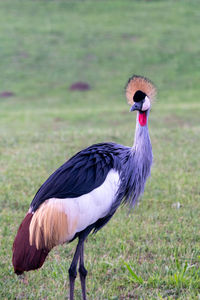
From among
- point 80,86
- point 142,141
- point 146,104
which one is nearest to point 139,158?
point 142,141

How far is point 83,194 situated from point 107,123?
30.9 ft

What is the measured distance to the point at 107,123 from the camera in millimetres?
12484

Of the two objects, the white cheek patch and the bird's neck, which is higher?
the white cheek patch

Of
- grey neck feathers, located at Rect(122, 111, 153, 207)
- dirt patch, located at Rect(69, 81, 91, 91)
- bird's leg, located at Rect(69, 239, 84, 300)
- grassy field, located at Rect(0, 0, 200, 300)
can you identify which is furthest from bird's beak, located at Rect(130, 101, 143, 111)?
dirt patch, located at Rect(69, 81, 91, 91)

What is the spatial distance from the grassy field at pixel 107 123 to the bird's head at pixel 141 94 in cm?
89

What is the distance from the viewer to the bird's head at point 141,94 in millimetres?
3465

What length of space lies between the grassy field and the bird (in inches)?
17.8

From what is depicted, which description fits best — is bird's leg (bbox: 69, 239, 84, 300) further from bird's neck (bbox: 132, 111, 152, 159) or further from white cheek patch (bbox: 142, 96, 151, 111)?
white cheek patch (bbox: 142, 96, 151, 111)

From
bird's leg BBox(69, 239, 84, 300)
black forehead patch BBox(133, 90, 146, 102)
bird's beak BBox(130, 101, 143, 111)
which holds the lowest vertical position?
bird's leg BBox(69, 239, 84, 300)

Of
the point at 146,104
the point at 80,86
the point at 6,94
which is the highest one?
the point at 80,86

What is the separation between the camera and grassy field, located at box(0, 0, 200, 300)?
3.77 m

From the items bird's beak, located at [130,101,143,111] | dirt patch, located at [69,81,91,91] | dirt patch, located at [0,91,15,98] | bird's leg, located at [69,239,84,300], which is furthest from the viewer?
dirt patch, located at [69,81,91,91]

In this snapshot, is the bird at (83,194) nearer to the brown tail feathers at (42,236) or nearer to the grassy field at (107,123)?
the brown tail feathers at (42,236)

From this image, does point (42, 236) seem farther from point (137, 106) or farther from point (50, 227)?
point (137, 106)
